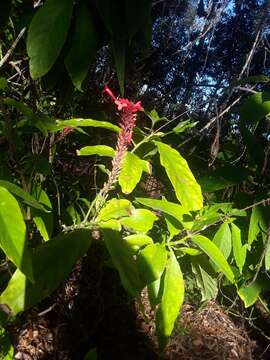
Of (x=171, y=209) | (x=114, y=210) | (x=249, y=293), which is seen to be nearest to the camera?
(x=114, y=210)

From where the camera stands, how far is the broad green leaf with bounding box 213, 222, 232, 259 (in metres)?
1.88

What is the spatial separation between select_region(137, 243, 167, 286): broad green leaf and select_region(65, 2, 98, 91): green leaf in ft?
1.92

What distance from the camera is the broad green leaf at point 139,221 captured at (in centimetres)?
137

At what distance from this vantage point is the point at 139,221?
4.59 feet

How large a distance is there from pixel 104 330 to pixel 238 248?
2.21 metres

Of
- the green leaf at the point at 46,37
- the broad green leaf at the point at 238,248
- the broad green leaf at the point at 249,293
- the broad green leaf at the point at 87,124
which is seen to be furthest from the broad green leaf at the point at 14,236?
the broad green leaf at the point at 249,293

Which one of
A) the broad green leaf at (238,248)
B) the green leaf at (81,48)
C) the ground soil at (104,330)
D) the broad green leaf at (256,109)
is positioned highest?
the green leaf at (81,48)

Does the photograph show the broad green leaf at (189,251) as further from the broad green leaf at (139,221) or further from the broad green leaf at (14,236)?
the broad green leaf at (14,236)

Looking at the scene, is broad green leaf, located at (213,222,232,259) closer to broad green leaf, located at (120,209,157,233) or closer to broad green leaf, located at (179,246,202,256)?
broad green leaf, located at (179,246,202,256)

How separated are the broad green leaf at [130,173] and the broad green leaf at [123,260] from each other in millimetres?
224

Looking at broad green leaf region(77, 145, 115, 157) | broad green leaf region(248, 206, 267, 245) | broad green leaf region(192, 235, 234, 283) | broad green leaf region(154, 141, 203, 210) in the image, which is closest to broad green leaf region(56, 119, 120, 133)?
broad green leaf region(77, 145, 115, 157)

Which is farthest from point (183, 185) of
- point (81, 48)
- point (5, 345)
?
point (5, 345)

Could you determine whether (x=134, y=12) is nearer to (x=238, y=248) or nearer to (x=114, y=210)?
(x=114, y=210)

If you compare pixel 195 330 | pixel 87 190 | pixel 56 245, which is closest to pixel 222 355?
pixel 195 330
